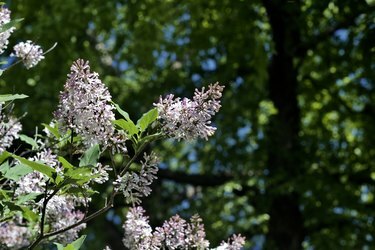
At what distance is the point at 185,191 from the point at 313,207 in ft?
15.7

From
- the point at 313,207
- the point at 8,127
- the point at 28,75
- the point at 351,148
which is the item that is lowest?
the point at 8,127

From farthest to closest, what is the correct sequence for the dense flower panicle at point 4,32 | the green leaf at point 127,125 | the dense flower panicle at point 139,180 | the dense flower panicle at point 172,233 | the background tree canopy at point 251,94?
1. the background tree canopy at point 251,94
2. the dense flower panicle at point 4,32
3. the dense flower panicle at point 172,233
4. the dense flower panicle at point 139,180
5. the green leaf at point 127,125

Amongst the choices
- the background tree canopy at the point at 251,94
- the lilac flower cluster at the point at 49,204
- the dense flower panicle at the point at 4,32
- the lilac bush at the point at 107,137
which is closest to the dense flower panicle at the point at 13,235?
the lilac flower cluster at the point at 49,204

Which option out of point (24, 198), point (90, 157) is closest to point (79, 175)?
point (90, 157)

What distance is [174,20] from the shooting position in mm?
11375

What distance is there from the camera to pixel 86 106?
2998 millimetres

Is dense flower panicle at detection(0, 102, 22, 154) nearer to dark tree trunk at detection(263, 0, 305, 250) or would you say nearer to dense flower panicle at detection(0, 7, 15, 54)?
dense flower panicle at detection(0, 7, 15, 54)

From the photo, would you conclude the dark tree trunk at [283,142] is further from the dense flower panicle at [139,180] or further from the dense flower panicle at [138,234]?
the dense flower panicle at [139,180]

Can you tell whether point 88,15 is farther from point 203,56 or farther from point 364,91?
point 364,91

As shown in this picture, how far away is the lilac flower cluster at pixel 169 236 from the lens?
3498mm

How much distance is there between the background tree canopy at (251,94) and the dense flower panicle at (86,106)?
625cm

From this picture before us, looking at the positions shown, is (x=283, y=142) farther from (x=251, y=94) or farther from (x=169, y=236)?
(x=169, y=236)

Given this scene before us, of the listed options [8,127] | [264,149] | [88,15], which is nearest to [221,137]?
[264,149]

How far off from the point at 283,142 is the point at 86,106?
7503mm
